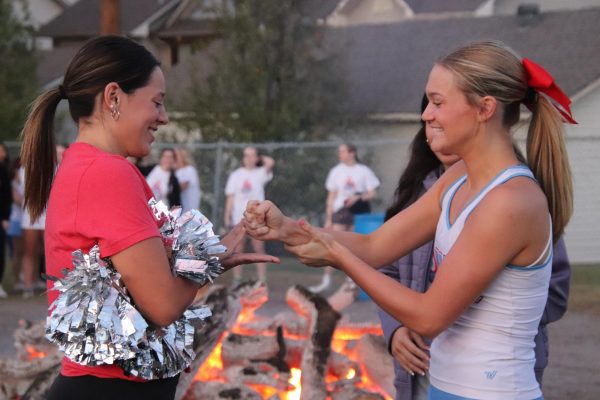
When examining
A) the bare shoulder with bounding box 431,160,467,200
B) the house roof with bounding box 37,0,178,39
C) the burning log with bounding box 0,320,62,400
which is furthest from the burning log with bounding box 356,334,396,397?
the house roof with bounding box 37,0,178,39

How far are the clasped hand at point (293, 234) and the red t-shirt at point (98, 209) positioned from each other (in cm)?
36

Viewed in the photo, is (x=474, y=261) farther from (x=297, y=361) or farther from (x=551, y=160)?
(x=297, y=361)

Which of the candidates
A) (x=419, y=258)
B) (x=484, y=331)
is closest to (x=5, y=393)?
(x=419, y=258)

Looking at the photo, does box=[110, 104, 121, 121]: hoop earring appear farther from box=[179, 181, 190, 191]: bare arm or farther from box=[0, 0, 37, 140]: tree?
box=[0, 0, 37, 140]: tree

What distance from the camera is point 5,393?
5805mm

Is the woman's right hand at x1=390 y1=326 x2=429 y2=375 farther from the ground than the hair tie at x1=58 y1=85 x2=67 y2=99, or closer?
closer

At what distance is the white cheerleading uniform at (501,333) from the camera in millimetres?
2619

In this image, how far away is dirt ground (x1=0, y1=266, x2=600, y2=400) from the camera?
716cm

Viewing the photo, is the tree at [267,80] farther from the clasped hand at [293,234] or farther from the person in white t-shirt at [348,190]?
the clasped hand at [293,234]

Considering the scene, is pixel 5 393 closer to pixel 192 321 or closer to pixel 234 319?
pixel 234 319

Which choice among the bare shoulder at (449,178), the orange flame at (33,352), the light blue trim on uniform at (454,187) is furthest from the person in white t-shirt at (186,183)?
the light blue trim on uniform at (454,187)

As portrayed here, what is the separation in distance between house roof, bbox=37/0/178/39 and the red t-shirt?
36.7m

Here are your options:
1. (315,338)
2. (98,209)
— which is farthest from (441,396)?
(315,338)

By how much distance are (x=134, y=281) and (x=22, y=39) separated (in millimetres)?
22648
